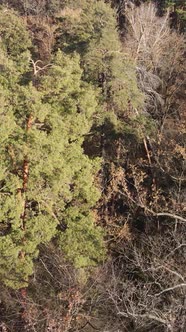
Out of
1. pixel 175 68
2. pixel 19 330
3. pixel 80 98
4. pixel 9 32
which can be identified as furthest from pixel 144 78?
pixel 19 330

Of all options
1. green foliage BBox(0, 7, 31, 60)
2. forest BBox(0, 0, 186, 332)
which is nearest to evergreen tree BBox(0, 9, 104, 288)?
forest BBox(0, 0, 186, 332)

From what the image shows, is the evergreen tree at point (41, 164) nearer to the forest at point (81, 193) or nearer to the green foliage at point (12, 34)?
the forest at point (81, 193)

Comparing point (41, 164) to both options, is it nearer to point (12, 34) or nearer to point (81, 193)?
point (81, 193)

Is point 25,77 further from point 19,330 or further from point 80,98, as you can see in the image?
point 19,330

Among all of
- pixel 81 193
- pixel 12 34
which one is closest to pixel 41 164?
pixel 81 193

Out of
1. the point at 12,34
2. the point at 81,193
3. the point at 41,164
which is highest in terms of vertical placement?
the point at 12,34

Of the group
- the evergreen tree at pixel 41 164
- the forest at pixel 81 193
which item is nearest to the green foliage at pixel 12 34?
the forest at pixel 81 193

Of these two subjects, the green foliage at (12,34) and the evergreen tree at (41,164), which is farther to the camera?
the green foliage at (12,34)

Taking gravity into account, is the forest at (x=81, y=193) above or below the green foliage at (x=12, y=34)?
below
